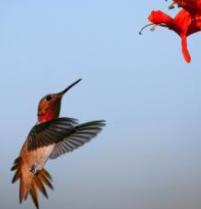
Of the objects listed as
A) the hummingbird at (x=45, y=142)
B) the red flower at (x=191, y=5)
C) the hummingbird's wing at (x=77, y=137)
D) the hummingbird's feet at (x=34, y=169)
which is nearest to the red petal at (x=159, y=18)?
the red flower at (x=191, y=5)

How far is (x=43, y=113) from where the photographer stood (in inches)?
119

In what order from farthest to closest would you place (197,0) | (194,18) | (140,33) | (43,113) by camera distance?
(43,113) < (140,33) < (194,18) < (197,0)

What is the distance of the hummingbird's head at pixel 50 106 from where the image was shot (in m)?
2.92

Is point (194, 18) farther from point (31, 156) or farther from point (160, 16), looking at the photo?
point (31, 156)

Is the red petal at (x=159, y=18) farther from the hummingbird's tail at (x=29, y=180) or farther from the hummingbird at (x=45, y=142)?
the hummingbird's tail at (x=29, y=180)

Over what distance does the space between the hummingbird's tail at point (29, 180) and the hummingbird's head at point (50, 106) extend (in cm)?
45

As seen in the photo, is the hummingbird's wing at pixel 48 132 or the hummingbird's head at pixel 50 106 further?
the hummingbird's head at pixel 50 106

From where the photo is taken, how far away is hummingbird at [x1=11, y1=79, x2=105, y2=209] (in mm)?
2938

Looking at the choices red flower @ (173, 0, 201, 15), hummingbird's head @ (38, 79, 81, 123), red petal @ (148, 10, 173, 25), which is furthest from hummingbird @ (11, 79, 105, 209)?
red flower @ (173, 0, 201, 15)

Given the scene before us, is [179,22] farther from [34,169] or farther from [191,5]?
[34,169]

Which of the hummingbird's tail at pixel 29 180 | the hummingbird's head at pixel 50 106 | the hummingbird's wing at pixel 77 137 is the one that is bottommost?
the hummingbird's tail at pixel 29 180

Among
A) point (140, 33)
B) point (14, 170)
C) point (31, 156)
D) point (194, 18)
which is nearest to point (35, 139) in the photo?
point (31, 156)

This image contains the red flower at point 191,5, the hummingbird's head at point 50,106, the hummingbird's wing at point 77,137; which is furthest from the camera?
the hummingbird's wing at point 77,137

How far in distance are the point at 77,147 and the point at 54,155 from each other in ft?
0.75
